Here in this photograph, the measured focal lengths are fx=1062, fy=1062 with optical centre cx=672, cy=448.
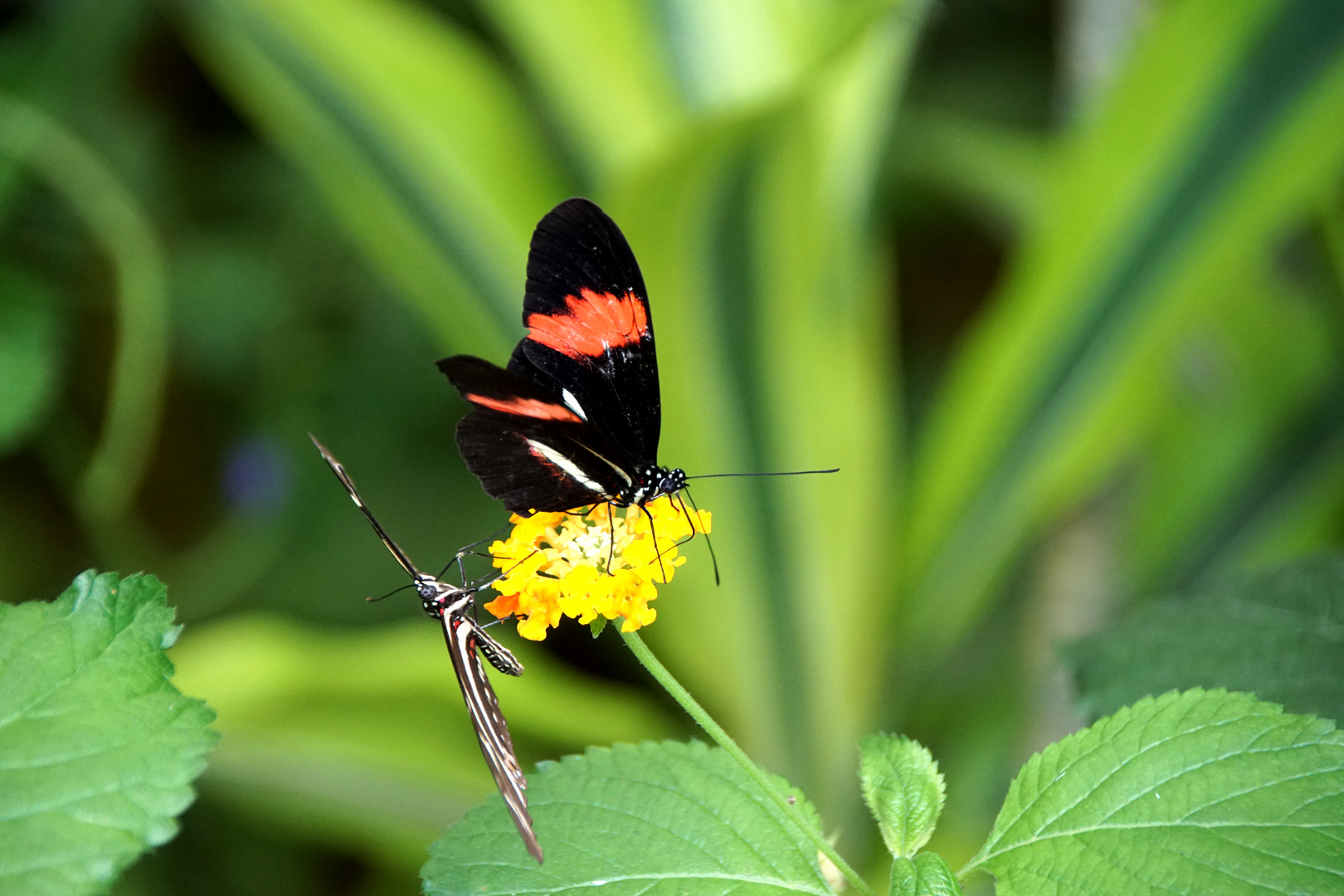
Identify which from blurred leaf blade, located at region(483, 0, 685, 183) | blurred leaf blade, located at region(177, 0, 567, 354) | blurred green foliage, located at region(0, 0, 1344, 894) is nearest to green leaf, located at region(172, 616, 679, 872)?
blurred green foliage, located at region(0, 0, 1344, 894)

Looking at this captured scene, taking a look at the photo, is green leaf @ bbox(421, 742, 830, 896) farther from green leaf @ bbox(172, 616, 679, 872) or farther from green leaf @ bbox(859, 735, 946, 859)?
green leaf @ bbox(172, 616, 679, 872)

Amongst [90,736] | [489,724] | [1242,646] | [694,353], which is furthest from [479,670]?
[694,353]

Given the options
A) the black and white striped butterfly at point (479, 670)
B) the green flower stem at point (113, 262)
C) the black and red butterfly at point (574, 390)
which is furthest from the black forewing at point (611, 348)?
the green flower stem at point (113, 262)

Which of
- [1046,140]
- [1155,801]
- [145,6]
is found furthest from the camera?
[1046,140]

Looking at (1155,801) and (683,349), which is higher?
(683,349)

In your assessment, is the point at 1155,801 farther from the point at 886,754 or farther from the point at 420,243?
the point at 420,243

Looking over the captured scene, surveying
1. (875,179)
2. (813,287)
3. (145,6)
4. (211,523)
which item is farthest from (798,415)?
(145,6)

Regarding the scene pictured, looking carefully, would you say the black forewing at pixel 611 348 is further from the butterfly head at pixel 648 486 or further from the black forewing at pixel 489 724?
the black forewing at pixel 489 724
